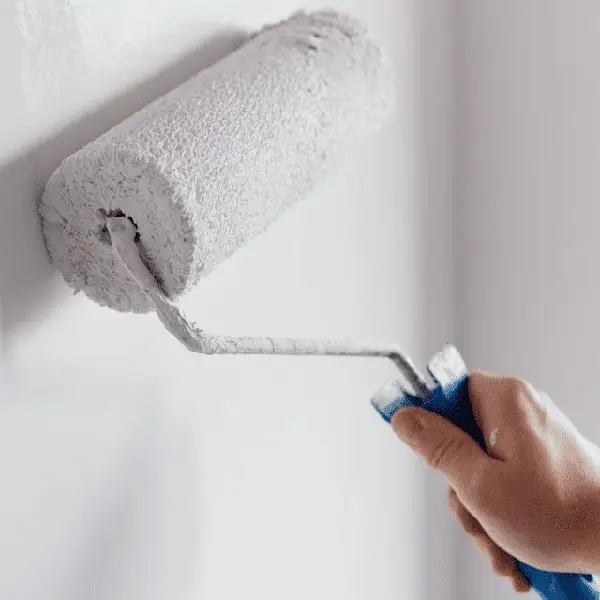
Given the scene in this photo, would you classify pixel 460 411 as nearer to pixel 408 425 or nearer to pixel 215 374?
pixel 408 425

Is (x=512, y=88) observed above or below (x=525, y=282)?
above

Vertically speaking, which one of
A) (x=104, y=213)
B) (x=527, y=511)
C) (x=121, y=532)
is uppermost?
(x=104, y=213)

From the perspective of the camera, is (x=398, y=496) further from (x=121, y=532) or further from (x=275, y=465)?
(x=121, y=532)

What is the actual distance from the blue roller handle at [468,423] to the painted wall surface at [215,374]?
15 centimetres

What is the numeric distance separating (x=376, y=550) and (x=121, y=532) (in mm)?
338

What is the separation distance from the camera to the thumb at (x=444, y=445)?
1.73 feet

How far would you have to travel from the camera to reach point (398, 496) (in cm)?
86

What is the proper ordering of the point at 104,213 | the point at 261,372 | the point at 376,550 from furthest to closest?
the point at 376,550, the point at 261,372, the point at 104,213

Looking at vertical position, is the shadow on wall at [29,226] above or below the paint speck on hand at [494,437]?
above

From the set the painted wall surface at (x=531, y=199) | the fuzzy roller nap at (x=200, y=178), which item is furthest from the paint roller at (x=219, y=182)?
the painted wall surface at (x=531, y=199)

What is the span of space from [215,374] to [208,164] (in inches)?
7.8

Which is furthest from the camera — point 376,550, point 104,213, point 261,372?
point 376,550

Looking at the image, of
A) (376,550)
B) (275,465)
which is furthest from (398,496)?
(275,465)

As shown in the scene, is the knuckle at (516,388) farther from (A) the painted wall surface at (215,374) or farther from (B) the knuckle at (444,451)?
(A) the painted wall surface at (215,374)
